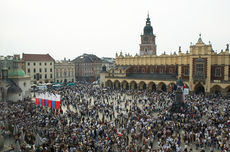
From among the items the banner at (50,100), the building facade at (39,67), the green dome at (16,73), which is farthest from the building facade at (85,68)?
the banner at (50,100)

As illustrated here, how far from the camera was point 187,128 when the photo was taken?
1997 cm

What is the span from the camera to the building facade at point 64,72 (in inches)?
2763

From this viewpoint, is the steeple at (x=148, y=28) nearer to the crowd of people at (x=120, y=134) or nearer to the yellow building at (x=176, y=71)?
the yellow building at (x=176, y=71)

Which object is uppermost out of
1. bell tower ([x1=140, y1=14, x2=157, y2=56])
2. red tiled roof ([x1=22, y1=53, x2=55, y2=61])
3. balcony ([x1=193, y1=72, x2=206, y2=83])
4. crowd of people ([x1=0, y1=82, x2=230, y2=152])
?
bell tower ([x1=140, y1=14, x2=157, y2=56])

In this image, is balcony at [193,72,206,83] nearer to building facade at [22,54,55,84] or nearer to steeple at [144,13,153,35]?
steeple at [144,13,153,35]

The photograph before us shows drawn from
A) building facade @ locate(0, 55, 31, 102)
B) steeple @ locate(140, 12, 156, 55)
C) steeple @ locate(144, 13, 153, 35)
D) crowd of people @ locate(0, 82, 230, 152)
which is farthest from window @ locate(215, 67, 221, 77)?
building facade @ locate(0, 55, 31, 102)

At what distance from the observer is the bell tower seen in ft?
225

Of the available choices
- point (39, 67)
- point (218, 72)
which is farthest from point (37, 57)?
point (218, 72)

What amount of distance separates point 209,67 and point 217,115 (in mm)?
20200

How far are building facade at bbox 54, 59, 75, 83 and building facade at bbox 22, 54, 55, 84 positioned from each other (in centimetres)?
200

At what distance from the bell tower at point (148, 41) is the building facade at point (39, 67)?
3112 cm

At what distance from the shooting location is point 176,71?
49844 mm

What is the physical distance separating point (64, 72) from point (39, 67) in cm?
966

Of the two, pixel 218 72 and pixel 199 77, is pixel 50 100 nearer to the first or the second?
pixel 199 77
